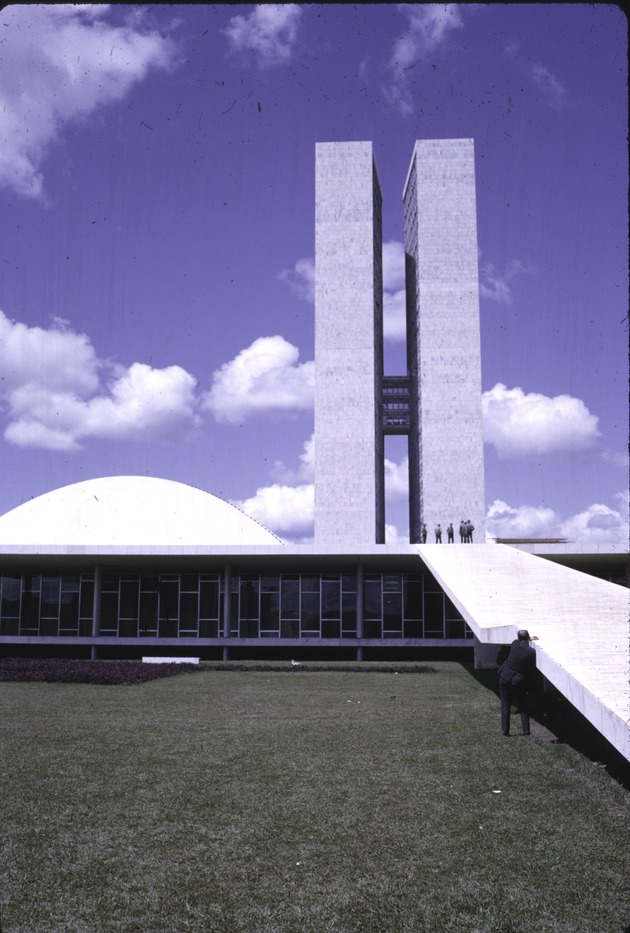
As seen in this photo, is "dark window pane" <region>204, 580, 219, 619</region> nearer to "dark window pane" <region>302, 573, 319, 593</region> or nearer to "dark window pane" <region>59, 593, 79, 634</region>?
"dark window pane" <region>302, 573, 319, 593</region>

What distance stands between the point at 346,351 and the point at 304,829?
52857 millimetres

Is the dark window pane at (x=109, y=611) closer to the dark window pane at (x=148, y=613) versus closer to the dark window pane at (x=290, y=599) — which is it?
the dark window pane at (x=148, y=613)

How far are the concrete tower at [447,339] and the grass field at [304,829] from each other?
4391 cm

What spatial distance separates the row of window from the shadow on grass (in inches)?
504

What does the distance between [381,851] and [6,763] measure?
5540mm

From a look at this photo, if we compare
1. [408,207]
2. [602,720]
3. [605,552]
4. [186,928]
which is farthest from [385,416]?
[186,928]

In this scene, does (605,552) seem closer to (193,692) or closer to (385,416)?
(193,692)

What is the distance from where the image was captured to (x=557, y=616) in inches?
655

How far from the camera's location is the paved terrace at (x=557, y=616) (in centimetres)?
994

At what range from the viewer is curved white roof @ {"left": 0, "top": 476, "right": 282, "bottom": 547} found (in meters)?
49.8

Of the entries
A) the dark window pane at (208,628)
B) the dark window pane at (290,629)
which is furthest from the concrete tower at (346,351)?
the dark window pane at (208,628)

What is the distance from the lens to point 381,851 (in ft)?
22.1

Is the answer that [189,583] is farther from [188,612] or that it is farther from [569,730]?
[569,730]

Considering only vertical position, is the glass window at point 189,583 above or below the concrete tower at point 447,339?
below
